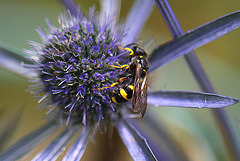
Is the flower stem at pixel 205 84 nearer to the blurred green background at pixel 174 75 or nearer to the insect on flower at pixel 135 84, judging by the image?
the insect on flower at pixel 135 84

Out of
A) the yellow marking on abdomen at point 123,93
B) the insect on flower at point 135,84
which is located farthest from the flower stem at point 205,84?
the yellow marking on abdomen at point 123,93

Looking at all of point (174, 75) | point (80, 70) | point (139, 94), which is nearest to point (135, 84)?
point (139, 94)

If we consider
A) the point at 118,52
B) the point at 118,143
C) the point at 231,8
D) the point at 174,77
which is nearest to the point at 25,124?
the point at 118,143

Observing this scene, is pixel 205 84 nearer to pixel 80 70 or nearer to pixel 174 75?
pixel 80 70

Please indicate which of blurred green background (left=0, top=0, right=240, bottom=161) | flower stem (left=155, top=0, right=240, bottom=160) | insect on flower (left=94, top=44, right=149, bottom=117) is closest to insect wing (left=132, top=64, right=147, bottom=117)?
insect on flower (left=94, top=44, right=149, bottom=117)

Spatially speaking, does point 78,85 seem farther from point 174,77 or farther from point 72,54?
point 174,77

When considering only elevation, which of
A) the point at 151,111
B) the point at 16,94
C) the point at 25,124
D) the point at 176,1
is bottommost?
the point at 151,111
